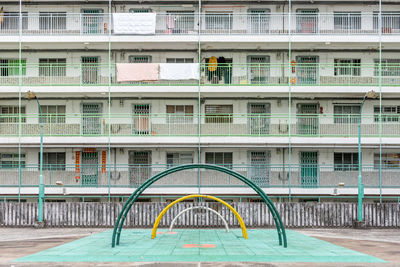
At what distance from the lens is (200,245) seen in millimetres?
18547

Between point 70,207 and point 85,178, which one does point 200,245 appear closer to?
point 70,207

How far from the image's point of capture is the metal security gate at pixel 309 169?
34219 mm

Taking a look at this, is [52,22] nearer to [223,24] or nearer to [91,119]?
[91,119]

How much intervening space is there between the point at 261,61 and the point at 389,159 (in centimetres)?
1092

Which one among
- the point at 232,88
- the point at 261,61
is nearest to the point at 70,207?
the point at 232,88

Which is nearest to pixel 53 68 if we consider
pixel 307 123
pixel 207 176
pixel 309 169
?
pixel 207 176

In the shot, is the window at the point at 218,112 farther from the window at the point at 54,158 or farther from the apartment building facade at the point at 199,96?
the window at the point at 54,158

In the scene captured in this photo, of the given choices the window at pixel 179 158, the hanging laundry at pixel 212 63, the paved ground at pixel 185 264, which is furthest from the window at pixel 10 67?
the paved ground at pixel 185 264

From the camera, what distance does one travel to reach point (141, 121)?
35.8 meters

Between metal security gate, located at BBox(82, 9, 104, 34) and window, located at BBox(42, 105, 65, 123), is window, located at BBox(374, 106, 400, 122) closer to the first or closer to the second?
metal security gate, located at BBox(82, 9, 104, 34)

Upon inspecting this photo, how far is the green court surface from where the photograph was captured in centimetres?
1561

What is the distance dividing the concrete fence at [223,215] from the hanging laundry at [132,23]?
1377 cm

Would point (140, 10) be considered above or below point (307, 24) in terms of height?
above

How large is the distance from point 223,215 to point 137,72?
1295 centimetres
